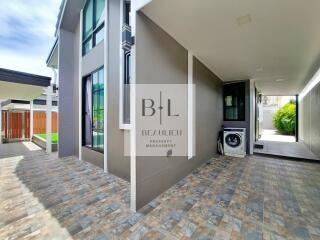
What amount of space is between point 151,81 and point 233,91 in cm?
420

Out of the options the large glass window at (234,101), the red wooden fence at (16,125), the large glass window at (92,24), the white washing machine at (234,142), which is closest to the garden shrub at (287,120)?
the large glass window at (234,101)

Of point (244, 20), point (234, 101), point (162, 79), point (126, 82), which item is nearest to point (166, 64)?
point (162, 79)

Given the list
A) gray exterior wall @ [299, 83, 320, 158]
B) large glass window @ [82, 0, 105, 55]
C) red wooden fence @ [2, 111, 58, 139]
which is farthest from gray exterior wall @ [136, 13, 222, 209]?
red wooden fence @ [2, 111, 58, 139]

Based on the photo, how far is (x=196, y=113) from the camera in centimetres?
336

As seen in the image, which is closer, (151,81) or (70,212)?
(70,212)

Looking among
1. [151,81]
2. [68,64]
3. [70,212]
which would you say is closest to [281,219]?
[151,81]

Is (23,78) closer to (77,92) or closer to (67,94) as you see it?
(67,94)

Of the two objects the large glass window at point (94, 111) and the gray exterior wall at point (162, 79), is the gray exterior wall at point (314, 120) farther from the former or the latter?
the large glass window at point (94, 111)

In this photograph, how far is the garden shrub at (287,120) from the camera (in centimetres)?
878

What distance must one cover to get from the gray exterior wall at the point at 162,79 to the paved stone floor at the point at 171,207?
21cm

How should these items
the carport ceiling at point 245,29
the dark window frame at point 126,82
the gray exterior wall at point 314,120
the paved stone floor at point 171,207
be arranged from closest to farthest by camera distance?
the paved stone floor at point 171,207, the carport ceiling at point 245,29, the dark window frame at point 126,82, the gray exterior wall at point 314,120

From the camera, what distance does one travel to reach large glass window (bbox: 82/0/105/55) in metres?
3.75

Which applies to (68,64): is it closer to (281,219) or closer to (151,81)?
(151,81)

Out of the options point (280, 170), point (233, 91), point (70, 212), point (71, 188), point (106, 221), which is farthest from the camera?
point (233, 91)
